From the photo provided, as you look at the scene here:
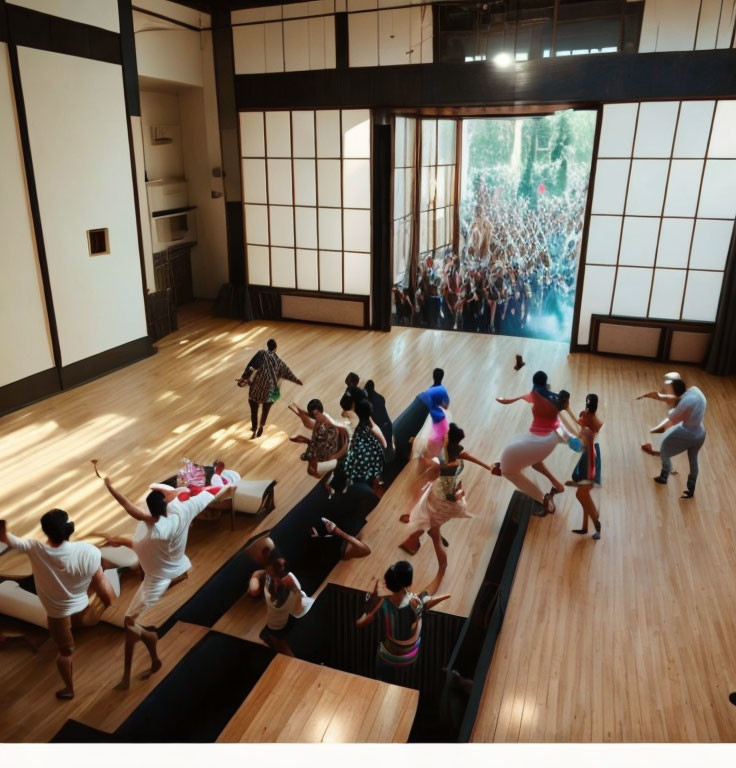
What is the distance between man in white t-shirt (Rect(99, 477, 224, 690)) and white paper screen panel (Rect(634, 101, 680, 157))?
7.43 m

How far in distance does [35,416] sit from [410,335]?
532 centimetres

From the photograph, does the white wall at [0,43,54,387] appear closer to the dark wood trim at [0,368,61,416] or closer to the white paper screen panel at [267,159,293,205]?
the dark wood trim at [0,368,61,416]

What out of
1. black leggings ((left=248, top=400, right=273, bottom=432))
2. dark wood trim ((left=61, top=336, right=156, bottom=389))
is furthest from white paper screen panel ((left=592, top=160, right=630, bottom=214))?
dark wood trim ((left=61, top=336, right=156, bottom=389))

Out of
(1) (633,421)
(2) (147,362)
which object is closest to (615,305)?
(1) (633,421)

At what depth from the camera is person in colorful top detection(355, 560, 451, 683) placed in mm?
3287

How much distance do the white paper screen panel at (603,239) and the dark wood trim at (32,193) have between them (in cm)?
687

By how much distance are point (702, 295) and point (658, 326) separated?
0.65 m

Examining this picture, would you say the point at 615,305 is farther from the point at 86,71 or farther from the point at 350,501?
the point at 86,71

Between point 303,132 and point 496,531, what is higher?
point 303,132

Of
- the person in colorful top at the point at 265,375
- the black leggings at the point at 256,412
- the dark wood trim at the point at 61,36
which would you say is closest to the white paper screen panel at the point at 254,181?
the dark wood trim at the point at 61,36

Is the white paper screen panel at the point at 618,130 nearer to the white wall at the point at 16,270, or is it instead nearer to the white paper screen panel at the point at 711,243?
the white paper screen panel at the point at 711,243

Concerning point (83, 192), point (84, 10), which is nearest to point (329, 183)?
point (83, 192)

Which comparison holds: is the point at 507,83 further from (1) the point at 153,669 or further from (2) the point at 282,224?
(1) the point at 153,669

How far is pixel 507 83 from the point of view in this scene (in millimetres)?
8523
